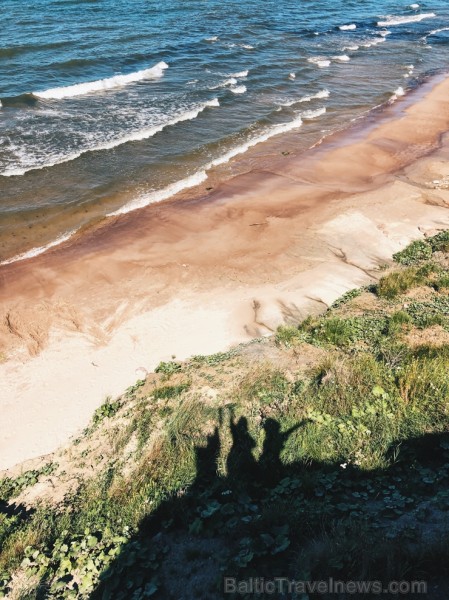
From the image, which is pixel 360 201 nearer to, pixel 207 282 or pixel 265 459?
pixel 207 282

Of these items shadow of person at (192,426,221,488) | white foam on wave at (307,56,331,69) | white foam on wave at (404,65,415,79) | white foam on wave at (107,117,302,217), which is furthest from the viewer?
white foam on wave at (307,56,331,69)

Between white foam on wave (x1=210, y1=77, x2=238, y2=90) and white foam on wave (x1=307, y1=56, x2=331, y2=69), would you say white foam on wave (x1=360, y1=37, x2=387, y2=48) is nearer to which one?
white foam on wave (x1=307, y1=56, x2=331, y2=69)

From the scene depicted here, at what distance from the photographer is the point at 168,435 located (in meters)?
8.04

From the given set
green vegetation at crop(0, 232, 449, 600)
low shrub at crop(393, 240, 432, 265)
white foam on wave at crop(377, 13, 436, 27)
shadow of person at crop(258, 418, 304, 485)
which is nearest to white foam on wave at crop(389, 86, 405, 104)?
low shrub at crop(393, 240, 432, 265)

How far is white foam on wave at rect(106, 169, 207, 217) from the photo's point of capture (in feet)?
56.5

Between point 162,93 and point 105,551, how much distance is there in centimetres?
2425

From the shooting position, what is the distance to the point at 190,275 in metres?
14.0

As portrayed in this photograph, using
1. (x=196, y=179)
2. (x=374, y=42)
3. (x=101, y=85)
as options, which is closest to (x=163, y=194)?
(x=196, y=179)

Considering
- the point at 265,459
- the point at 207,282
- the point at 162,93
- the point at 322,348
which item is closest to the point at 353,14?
the point at 162,93

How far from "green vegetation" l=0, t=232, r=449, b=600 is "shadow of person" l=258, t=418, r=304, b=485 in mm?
23

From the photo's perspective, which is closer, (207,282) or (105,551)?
(105,551)

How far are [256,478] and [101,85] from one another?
987 inches

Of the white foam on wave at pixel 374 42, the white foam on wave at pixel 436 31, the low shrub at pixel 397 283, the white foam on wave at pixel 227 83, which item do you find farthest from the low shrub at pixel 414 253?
the white foam on wave at pixel 436 31

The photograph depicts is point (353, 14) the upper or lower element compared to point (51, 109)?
upper
